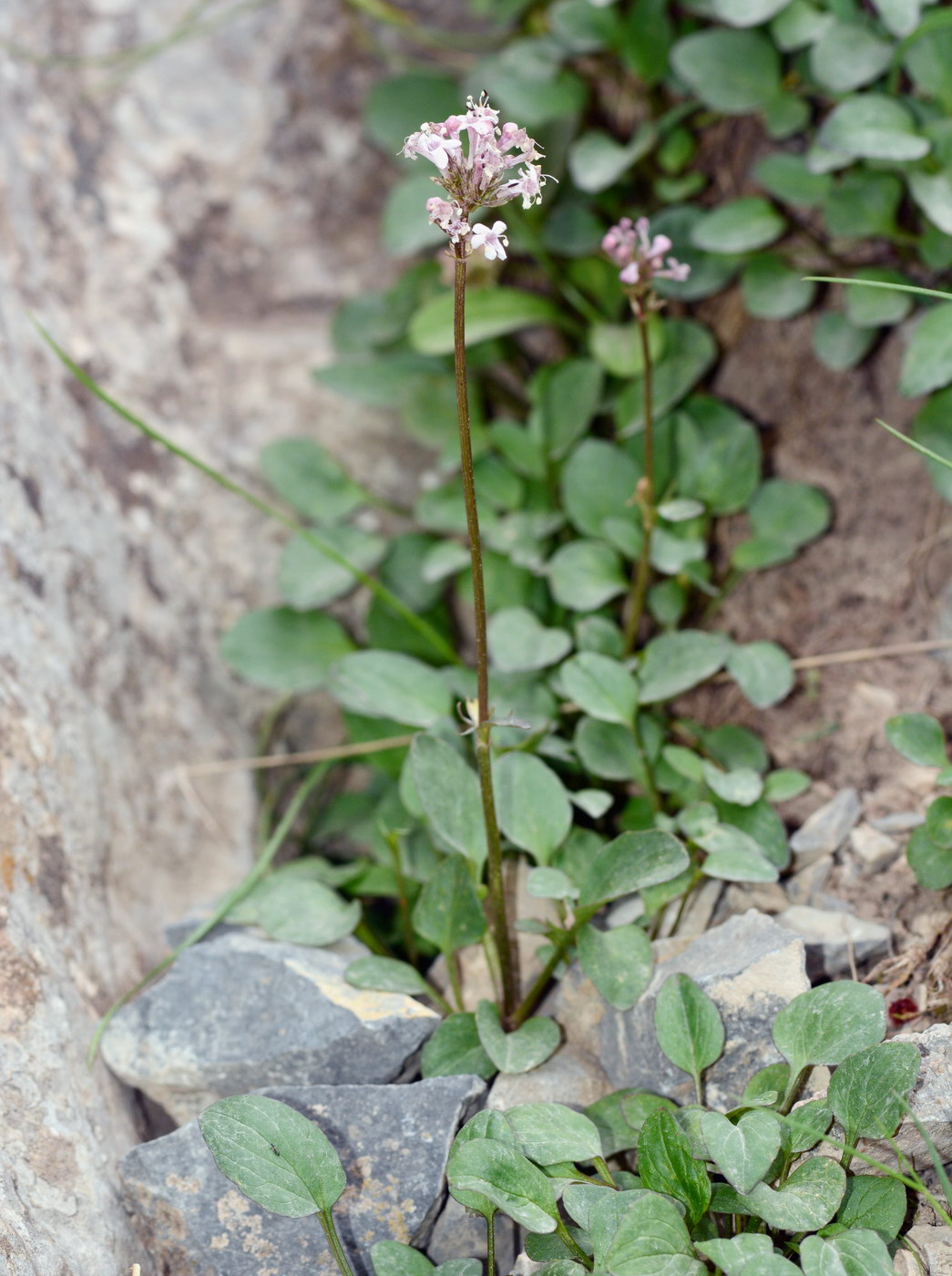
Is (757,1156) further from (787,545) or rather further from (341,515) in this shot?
(341,515)

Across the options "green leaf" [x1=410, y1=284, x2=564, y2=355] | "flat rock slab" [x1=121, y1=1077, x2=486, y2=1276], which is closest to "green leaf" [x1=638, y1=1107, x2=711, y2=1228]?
"flat rock slab" [x1=121, y1=1077, x2=486, y2=1276]

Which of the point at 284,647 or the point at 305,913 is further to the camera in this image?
the point at 284,647

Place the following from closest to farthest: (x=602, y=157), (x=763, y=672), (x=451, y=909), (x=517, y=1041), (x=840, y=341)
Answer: (x=517, y=1041) → (x=451, y=909) → (x=763, y=672) → (x=840, y=341) → (x=602, y=157)

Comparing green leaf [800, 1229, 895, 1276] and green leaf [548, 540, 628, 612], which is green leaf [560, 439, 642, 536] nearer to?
green leaf [548, 540, 628, 612]

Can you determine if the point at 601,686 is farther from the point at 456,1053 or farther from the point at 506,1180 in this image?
the point at 506,1180

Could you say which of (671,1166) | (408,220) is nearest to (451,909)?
(671,1166)

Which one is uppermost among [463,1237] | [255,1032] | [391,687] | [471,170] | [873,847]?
[471,170]

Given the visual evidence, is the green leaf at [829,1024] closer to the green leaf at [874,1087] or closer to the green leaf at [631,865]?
the green leaf at [874,1087]
